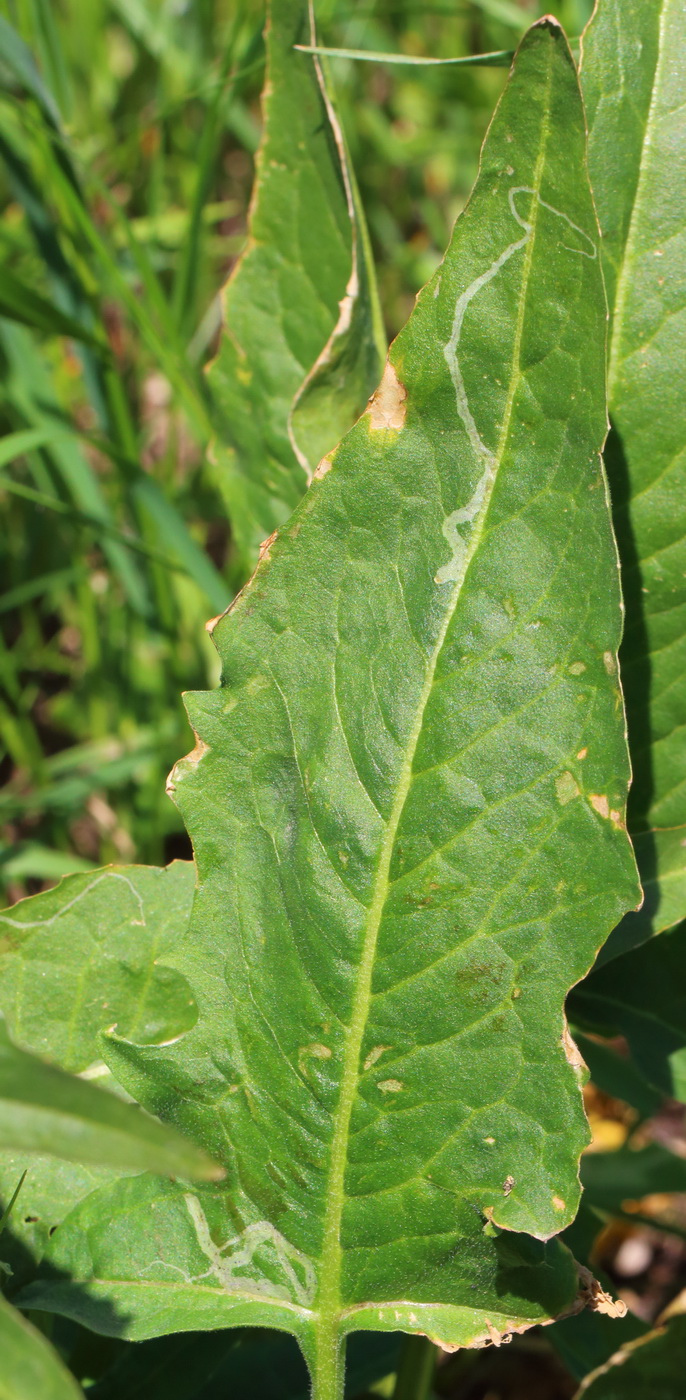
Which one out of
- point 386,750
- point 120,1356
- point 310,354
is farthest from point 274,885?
point 310,354

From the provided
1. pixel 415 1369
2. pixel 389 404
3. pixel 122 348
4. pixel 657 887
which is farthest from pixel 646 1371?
pixel 122 348

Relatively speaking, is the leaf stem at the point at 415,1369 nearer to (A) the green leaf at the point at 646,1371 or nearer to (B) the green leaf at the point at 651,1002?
(A) the green leaf at the point at 646,1371

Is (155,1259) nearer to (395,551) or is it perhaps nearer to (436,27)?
(395,551)

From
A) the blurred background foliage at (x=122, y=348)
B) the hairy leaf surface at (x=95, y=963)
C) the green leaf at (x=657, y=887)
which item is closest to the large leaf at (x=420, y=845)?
the hairy leaf surface at (x=95, y=963)

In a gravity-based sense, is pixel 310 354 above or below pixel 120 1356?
above

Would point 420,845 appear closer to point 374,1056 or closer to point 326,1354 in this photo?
point 374,1056

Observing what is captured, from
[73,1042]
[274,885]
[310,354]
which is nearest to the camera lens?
[274,885]
